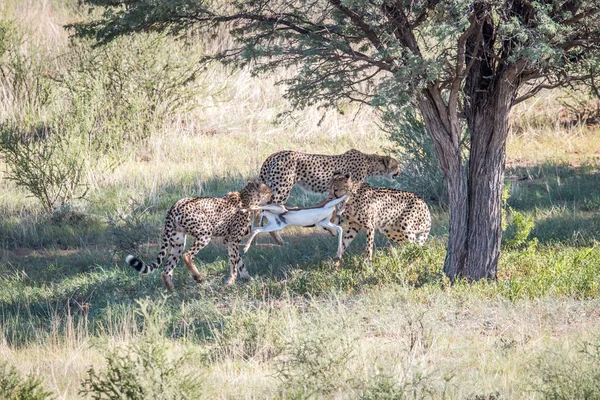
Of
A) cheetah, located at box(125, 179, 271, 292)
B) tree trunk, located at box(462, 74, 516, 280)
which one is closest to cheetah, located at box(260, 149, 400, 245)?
cheetah, located at box(125, 179, 271, 292)

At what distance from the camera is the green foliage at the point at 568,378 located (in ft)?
18.1

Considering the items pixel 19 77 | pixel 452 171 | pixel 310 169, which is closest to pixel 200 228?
pixel 310 169

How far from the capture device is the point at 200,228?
9.30 meters

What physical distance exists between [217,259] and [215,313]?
1977 mm

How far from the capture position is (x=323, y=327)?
21.3 feet

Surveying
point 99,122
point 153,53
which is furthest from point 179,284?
point 153,53

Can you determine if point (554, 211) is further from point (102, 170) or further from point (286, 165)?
point (102, 170)

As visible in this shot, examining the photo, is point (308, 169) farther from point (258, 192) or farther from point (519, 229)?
point (519, 229)

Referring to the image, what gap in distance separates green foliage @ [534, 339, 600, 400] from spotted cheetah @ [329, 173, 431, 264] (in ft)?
12.8

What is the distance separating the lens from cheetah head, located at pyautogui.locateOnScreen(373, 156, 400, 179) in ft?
38.5

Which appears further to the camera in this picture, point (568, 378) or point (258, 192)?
point (258, 192)

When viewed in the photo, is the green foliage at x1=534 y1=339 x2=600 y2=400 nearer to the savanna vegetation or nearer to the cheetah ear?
the savanna vegetation

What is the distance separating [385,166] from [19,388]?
6.71 meters

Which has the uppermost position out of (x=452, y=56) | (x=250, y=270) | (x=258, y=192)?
(x=452, y=56)
